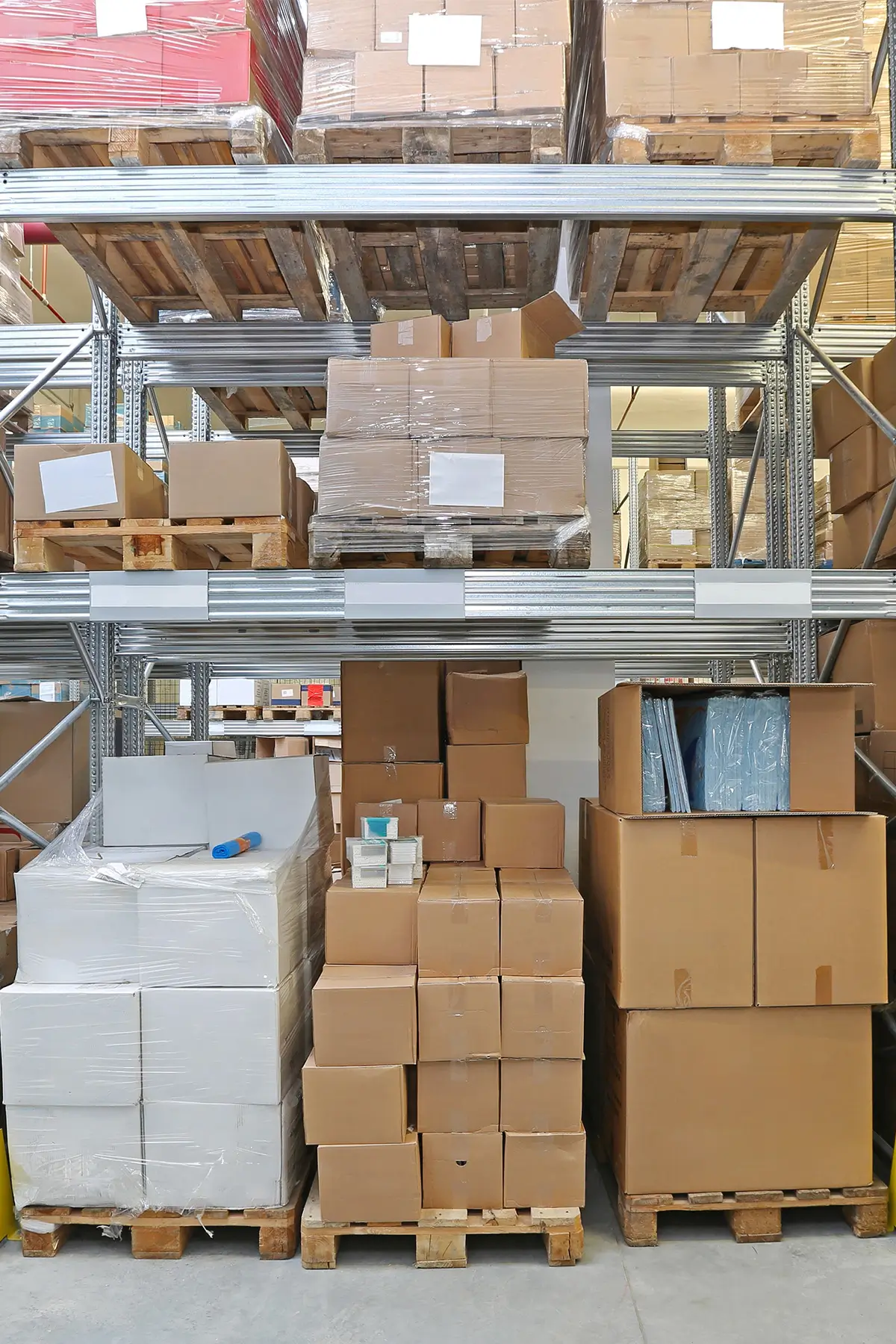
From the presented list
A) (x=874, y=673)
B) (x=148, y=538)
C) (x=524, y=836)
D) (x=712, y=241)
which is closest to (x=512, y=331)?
(x=712, y=241)

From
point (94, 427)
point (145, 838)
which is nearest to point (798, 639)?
point (145, 838)

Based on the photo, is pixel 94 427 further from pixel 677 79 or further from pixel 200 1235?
pixel 200 1235

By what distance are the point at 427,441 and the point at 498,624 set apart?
64.6 inches

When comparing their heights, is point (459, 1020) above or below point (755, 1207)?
above

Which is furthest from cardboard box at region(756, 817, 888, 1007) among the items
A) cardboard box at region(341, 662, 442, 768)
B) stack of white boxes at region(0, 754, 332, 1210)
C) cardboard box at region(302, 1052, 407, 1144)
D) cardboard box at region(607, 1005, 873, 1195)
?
stack of white boxes at region(0, 754, 332, 1210)

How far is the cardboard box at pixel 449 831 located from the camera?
4.29m

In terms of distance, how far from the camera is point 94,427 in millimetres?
4484

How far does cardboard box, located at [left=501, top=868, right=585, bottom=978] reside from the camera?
11.6 feet

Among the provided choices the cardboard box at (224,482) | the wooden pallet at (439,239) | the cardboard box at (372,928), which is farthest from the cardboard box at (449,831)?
the wooden pallet at (439,239)

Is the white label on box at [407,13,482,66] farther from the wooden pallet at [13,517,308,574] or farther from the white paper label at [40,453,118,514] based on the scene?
the white paper label at [40,453,118,514]

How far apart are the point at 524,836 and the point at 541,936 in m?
0.66

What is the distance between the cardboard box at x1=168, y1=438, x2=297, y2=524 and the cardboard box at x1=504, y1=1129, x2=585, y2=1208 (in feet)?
8.51

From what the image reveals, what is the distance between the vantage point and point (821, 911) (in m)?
3.57

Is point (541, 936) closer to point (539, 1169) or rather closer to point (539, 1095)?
point (539, 1095)
